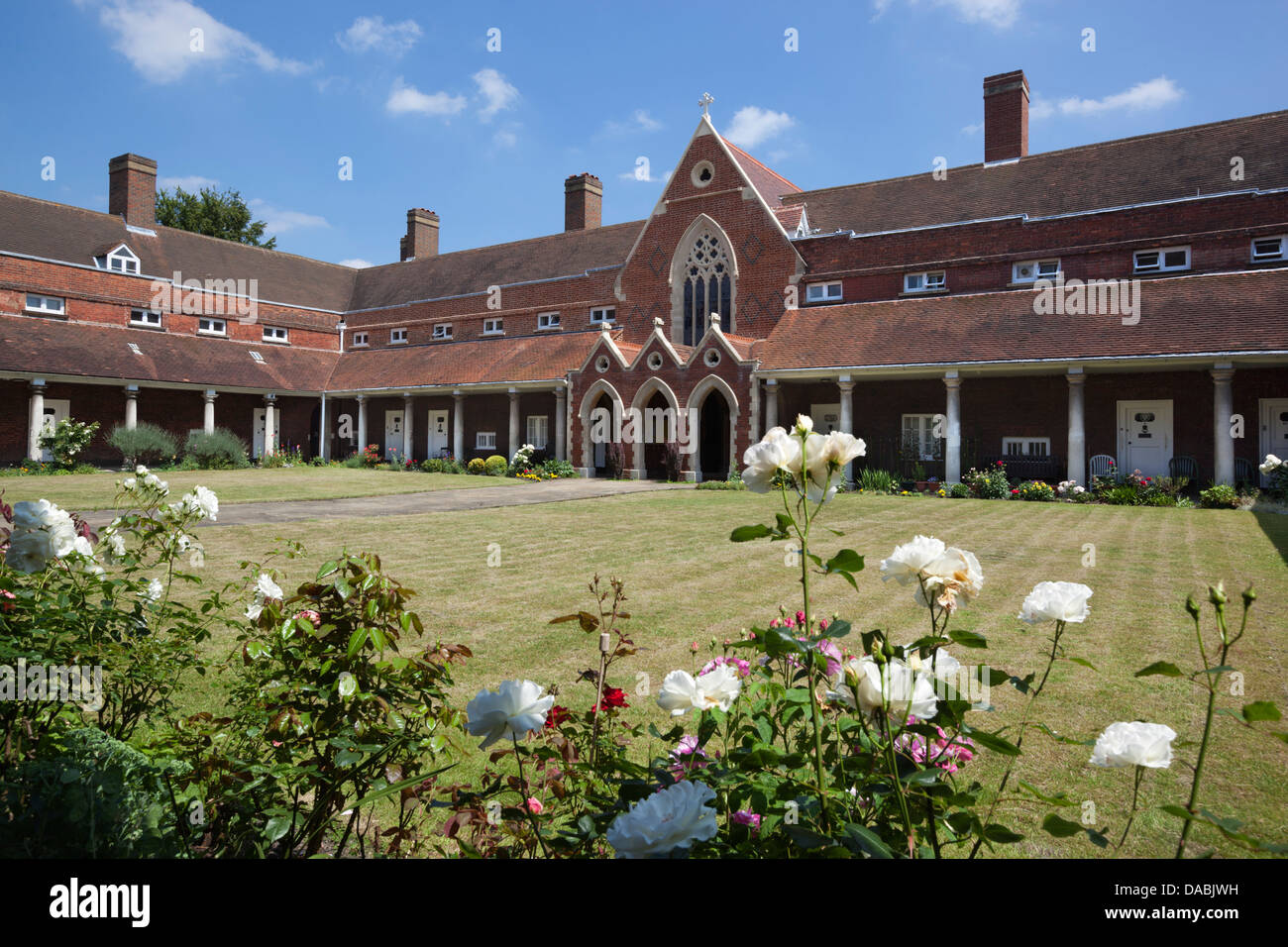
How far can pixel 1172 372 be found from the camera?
20188mm

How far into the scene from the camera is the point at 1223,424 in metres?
17.9

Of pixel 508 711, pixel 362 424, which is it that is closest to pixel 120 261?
pixel 362 424

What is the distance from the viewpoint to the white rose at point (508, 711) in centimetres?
159

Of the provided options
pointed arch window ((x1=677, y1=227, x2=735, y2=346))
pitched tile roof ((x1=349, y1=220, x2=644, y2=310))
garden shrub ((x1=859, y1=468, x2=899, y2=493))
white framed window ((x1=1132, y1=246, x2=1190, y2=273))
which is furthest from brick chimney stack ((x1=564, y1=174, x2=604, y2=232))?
white framed window ((x1=1132, y1=246, x2=1190, y2=273))

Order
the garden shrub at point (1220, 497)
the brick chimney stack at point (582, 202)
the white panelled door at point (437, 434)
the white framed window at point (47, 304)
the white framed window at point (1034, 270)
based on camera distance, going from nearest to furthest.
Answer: the garden shrub at point (1220, 497) → the white framed window at point (1034, 270) → the white framed window at point (47, 304) → the white panelled door at point (437, 434) → the brick chimney stack at point (582, 202)

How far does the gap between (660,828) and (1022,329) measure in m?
22.6

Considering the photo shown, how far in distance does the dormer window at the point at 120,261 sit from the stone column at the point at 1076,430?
3590 cm

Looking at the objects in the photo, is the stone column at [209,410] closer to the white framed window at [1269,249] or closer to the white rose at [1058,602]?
the white rose at [1058,602]

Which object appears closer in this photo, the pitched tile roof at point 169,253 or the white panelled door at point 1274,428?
the white panelled door at point 1274,428

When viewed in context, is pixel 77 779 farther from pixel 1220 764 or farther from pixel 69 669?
pixel 1220 764

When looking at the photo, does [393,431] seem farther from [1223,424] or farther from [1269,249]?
[1269,249]

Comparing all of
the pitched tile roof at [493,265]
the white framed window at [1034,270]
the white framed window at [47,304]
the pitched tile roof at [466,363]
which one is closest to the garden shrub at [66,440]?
the white framed window at [47,304]
